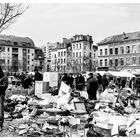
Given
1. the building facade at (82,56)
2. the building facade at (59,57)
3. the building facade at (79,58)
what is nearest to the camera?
the building facade at (79,58)

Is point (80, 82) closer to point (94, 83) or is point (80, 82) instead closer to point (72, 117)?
point (94, 83)

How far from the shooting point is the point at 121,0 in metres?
9.39

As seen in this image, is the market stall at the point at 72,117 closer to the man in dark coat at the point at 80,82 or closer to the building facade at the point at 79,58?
the man in dark coat at the point at 80,82

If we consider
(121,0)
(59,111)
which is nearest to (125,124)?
(59,111)

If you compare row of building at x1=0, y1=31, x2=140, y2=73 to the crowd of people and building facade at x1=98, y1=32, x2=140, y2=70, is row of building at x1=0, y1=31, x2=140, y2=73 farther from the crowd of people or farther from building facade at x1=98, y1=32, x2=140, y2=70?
the crowd of people

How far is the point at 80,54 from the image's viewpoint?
59.9 metres

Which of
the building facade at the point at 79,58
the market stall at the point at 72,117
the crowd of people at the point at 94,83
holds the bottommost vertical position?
the market stall at the point at 72,117

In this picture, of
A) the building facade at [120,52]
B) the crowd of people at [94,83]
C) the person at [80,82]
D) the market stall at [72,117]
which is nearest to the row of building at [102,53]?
the building facade at [120,52]

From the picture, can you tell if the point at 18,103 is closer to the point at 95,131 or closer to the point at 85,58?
the point at 95,131

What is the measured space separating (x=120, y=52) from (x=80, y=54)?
1505cm

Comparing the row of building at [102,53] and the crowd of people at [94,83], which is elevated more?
the row of building at [102,53]

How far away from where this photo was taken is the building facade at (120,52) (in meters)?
41.8

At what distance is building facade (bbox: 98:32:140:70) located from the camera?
41812mm

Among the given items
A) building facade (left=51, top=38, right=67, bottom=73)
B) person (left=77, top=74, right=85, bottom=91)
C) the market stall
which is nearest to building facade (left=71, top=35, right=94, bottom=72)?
building facade (left=51, top=38, right=67, bottom=73)
